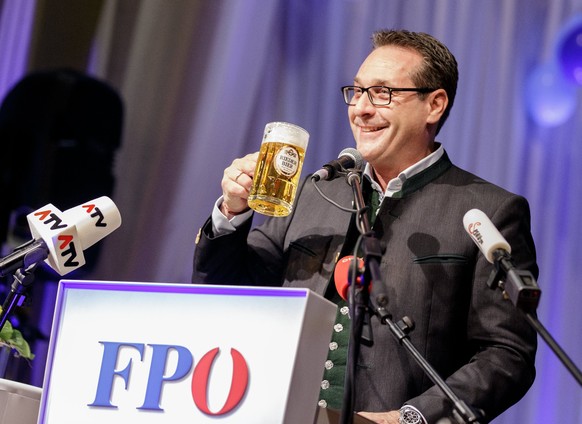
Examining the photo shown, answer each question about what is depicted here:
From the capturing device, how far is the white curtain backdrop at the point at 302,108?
Answer: 3102 millimetres

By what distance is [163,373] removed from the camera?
1.38 m

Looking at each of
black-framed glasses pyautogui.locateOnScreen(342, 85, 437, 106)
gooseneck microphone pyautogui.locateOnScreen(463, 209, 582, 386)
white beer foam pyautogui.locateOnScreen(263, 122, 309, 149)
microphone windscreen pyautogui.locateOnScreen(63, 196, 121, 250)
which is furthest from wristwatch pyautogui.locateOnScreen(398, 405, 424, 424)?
black-framed glasses pyautogui.locateOnScreen(342, 85, 437, 106)

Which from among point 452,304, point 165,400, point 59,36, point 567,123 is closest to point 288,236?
point 452,304

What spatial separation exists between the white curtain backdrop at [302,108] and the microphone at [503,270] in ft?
5.09

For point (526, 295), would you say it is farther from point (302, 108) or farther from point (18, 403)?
point (302, 108)

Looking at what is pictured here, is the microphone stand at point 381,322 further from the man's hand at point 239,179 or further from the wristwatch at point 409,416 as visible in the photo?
the man's hand at point 239,179

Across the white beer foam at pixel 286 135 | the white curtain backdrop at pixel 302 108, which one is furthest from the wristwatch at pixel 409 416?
the white curtain backdrop at pixel 302 108

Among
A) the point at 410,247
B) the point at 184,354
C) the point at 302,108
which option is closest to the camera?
the point at 184,354

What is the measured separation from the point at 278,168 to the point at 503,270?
1.87 ft

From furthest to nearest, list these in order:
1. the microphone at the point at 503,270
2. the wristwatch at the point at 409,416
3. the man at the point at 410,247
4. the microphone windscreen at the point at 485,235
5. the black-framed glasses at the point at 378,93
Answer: the black-framed glasses at the point at 378,93 < the man at the point at 410,247 < the wristwatch at the point at 409,416 < the microphone windscreen at the point at 485,235 < the microphone at the point at 503,270

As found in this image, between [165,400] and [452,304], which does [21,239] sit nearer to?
[452,304]

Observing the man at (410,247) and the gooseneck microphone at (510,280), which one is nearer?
the gooseneck microphone at (510,280)

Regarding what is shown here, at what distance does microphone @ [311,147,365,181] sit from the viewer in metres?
1.78

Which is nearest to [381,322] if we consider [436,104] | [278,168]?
[278,168]
